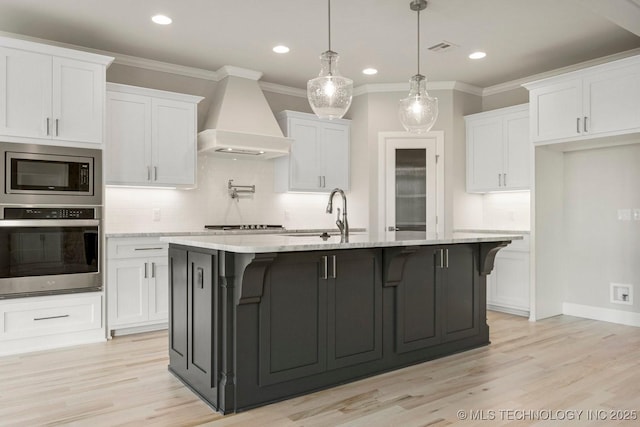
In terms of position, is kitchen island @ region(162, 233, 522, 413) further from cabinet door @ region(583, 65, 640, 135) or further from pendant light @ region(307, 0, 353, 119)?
cabinet door @ region(583, 65, 640, 135)

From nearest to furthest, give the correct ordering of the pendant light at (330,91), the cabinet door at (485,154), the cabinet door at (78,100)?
the pendant light at (330,91), the cabinet door at (78,100), the cabinet door at (485,154)

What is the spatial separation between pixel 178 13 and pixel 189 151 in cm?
145

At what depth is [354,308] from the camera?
10.0 feet

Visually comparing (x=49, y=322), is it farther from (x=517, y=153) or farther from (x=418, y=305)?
(x=517, y=153)

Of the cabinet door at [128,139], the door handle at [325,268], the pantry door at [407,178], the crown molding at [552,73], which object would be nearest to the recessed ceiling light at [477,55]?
the crown molding at [552,73]

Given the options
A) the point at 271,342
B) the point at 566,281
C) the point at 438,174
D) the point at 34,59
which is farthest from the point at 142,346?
the point at 566,281

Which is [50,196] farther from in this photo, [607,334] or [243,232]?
[607,334]

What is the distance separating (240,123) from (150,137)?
3.17 ft

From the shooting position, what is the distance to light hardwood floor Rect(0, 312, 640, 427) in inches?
98.8

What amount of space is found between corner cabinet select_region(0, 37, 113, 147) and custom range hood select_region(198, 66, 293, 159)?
1177mm

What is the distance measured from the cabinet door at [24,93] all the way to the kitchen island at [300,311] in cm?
179

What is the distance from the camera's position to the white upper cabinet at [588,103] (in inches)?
165

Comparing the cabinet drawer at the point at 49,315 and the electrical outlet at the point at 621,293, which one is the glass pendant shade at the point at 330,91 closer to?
the cabinet drawer at the point at 49,315

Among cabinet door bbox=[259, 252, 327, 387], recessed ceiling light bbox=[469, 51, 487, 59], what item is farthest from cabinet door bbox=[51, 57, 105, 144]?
recessed ceiling light bbox=[469, 51, 487, 59]
